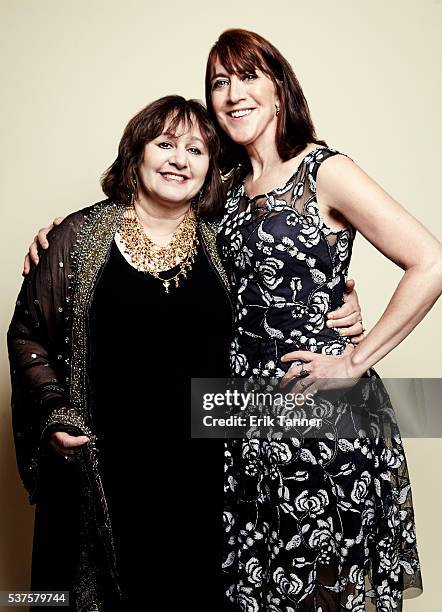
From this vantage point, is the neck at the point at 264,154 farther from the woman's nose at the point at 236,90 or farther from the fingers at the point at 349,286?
the fingers at the point at 349,286

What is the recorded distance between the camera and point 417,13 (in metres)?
3.21

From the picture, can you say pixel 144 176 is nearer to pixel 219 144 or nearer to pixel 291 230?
pixel 219 144

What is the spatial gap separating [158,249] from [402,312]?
0.65 m

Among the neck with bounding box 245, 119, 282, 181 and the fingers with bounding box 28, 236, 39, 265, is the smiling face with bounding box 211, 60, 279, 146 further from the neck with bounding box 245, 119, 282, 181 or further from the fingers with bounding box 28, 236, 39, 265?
the fingers with bounding box 28, 236, 39, 265

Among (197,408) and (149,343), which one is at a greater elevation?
(149,343)

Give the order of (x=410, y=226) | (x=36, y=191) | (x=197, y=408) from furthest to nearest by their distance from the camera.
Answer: (x=36, y=191) → (x=197, y=408) → (x=410, y=226)

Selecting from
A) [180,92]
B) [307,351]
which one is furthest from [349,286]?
[180,92]

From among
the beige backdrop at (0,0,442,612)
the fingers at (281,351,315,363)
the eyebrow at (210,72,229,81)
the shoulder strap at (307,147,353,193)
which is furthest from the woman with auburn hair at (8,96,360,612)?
the beige backdrop at (0,0,442,612)

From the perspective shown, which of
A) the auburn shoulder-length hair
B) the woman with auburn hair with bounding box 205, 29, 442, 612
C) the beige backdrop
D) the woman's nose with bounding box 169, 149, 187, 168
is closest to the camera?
the woman with auburn hair with bounding box 205, 29, 442, 612

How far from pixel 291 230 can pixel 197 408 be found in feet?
1.75

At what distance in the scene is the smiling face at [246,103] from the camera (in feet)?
7.04

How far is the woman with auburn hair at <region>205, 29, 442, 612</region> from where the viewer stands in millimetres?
1984

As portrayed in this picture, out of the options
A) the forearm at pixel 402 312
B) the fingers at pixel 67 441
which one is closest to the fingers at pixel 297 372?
the forearm at pixel 402 312

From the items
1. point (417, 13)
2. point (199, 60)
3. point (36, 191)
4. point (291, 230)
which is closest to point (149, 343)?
point (291, 230)
